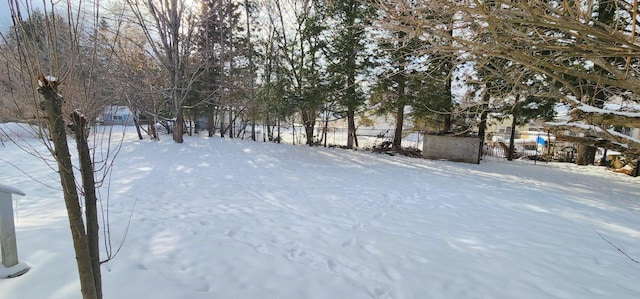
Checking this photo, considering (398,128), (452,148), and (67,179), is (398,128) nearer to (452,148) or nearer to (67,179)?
(452,148)

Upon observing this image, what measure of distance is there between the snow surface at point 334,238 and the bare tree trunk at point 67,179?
2.91 feet

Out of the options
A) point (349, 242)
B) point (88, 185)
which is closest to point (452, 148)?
point (349, 242)

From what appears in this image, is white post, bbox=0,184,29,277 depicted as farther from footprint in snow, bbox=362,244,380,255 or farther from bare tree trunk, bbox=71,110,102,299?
footprint in snow, bbox=362,244,380,255

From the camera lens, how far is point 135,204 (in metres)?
3.88

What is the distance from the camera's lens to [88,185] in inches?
48.6

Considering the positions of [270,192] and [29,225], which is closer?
[29,225]

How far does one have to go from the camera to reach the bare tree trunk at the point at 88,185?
46.9 inches

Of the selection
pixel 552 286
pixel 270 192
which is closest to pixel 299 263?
pixel 552 286

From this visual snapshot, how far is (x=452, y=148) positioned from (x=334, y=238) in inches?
332

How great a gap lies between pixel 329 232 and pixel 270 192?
200 cm

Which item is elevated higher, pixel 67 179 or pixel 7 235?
pixel 67 179

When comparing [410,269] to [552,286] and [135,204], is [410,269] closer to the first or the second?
[552,286]

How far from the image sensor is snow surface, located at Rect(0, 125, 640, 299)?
7.09 feet

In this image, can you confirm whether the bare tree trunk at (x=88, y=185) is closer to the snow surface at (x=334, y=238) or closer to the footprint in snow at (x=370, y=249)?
the snow surface at (x=334, y=238)
